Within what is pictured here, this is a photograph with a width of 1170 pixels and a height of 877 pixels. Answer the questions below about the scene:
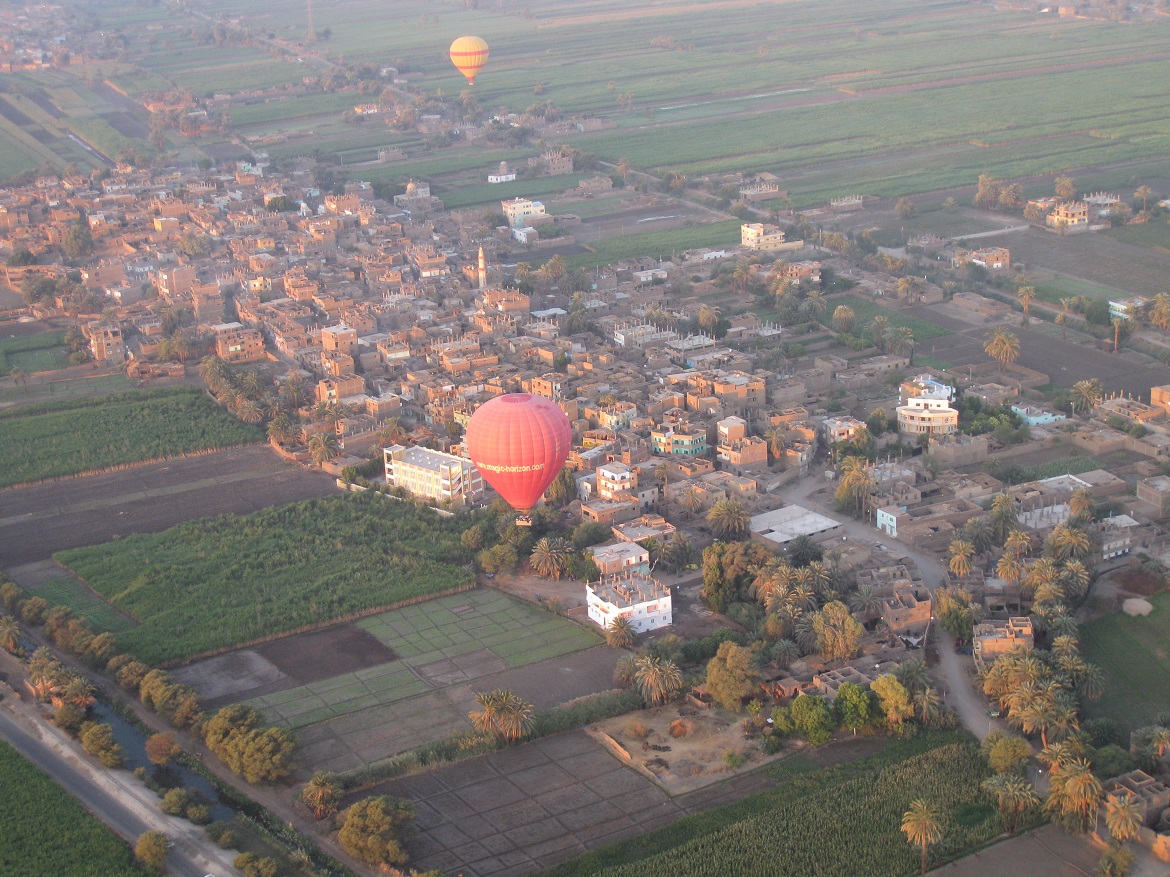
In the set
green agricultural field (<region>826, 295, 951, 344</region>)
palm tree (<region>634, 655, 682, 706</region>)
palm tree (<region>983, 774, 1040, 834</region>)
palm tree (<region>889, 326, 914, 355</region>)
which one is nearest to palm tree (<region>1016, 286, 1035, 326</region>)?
green agricultural field (<region>826, 295, 951, 344</region>)

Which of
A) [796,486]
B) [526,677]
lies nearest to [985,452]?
[796,486]

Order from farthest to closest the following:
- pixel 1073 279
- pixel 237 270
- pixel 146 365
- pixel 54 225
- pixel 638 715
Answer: pixel 54 225
pixel 237 270
pixel 1073 279
pixel 146 365
pixel 638 715

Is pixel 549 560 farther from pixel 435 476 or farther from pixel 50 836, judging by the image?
pixel 50 836

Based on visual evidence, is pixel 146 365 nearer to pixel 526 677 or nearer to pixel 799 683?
pixel 526 677

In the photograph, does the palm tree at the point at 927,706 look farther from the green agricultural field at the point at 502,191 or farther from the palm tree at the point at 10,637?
the green agricultural field at the point at 502,191

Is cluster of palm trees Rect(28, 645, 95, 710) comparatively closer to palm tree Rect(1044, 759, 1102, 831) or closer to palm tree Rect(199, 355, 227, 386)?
palm tree Rect(1044, 759, 1102, 831)

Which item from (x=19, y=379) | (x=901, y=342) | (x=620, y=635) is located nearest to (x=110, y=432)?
(x=19, y=379)
